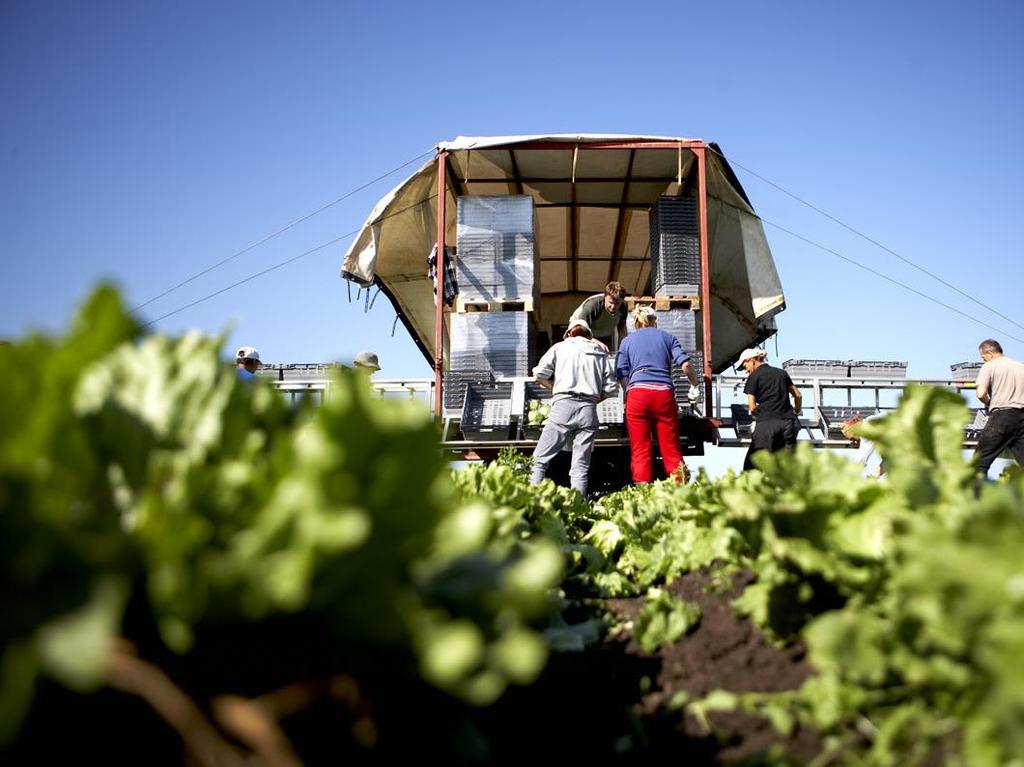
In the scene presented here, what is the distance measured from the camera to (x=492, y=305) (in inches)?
393

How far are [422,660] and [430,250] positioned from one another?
11.0 metres

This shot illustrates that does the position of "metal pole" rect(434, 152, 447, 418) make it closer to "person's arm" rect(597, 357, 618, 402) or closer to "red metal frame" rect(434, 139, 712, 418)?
"red metal frame" rect(434, 139, 712, 418)

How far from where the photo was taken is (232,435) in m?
1.35

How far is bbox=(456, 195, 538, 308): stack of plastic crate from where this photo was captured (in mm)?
9992

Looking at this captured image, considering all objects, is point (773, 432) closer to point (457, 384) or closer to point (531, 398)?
point (531, 398)

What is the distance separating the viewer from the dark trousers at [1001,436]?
829cm

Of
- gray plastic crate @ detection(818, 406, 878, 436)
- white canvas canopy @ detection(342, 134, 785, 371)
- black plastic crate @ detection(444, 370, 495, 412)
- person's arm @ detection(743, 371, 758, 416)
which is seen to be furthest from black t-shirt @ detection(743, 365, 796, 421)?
black plastic crate @ detection(444, 370, 495, 412)

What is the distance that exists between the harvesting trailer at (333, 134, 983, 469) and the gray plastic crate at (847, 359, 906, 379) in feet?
0.70

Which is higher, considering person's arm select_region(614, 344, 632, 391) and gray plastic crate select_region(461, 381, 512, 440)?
person's arm select_region(614, 344, 632, 391)

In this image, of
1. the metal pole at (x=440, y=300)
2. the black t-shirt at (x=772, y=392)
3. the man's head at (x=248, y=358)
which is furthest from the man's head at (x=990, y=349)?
the man's head at (x=248, y=358)

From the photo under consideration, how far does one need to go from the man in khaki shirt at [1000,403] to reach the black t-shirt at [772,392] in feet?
6.75

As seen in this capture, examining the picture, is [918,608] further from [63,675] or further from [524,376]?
[524,376]

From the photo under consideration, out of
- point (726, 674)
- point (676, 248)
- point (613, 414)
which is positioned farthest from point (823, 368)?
point (726, 674)

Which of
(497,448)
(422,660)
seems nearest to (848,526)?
(422,660)
